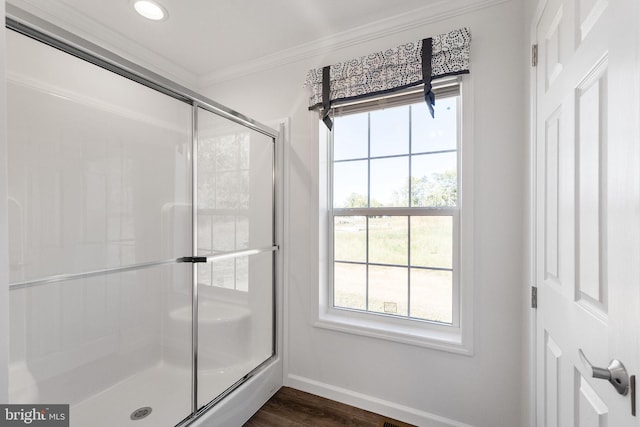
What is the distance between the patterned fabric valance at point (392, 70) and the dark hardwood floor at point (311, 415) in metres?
1.87

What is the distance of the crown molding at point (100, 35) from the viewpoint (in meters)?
1.53

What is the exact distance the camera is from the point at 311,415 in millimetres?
1716

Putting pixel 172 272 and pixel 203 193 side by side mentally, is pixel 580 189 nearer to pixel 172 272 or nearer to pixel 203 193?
pixel 203 193

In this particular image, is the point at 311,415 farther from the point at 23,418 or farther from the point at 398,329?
the point at 23,418

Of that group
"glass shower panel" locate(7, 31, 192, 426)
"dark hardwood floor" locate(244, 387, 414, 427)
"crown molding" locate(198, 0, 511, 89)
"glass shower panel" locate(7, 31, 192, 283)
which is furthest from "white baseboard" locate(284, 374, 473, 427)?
"crown molding" locate(198, 0, 511, 89)

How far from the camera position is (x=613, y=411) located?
A: 2.01ft

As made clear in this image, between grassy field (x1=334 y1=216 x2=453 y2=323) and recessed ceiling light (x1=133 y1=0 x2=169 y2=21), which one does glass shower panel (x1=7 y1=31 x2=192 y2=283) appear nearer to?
recessed ceiling light (x1=133 y1=0 x2=169 y2=21)

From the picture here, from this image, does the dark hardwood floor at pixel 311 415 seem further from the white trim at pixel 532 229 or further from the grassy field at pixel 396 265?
the white trim at pixel 532 229

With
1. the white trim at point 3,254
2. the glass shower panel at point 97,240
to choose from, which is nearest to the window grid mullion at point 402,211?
the glass shower panel at point 97,240

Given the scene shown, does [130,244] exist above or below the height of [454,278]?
above

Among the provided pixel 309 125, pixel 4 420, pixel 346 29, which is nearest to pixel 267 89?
pixel 309 125

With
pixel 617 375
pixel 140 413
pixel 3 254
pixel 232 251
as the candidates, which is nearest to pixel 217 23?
pixel 232 251

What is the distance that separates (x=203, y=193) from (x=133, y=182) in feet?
1.70

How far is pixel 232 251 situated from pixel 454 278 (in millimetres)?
1375
